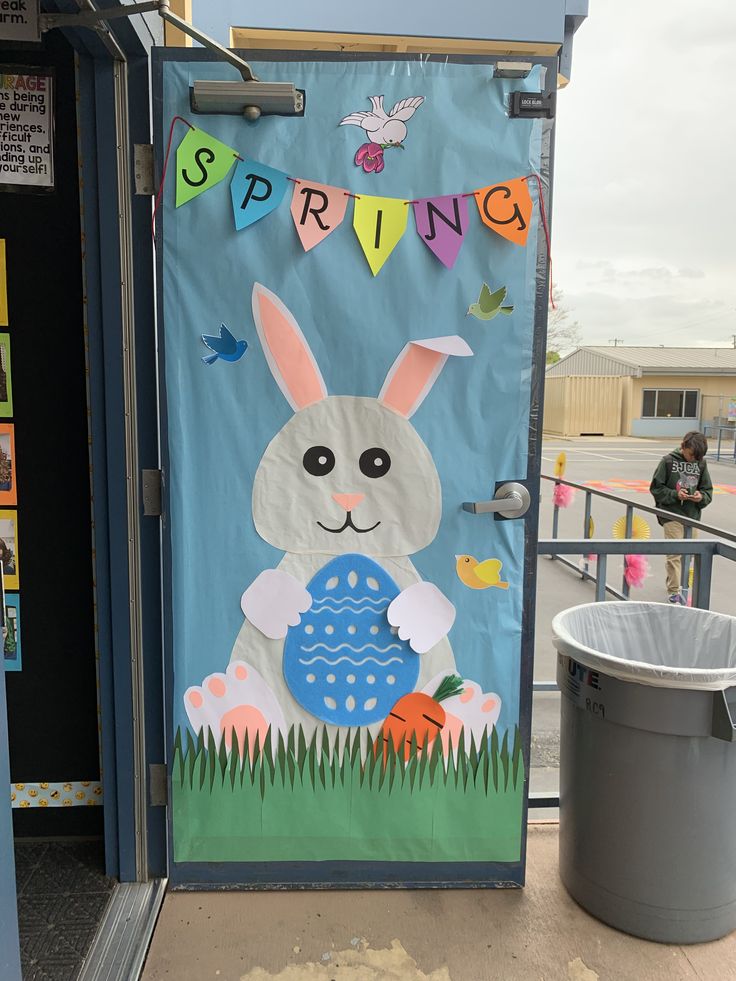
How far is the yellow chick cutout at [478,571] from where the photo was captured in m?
2.17

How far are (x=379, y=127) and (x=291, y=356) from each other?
660mm

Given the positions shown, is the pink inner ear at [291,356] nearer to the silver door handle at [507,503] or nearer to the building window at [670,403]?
the silver door handle at [507,503]

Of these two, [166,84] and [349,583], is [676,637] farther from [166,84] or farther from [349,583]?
[166,84]

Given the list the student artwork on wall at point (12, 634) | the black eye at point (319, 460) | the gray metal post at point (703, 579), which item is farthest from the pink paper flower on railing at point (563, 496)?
the student artwork on wall at point (12, 634)

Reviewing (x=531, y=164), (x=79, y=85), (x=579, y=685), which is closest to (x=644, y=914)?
(x=579, y=685)

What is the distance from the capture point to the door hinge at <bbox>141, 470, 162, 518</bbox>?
2.15 m

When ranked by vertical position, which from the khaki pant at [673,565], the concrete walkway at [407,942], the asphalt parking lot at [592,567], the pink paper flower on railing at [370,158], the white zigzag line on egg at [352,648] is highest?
the pink paper flower on railing at [370,158]

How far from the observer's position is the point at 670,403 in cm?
3412

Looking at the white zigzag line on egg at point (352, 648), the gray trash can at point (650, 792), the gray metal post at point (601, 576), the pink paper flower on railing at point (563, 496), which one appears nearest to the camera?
the gray trash can at point (650, 792)

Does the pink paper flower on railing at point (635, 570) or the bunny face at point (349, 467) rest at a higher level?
the bunny face at point (349, 467)

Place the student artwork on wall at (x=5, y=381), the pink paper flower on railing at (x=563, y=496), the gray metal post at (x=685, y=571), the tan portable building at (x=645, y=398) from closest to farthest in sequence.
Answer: the student artwork on wall at (x=5, y=381) < the gray metal post at (x=685, y=571) < the pink paper flower on railing at (x=563, y=496) < the tan portable building at (x=645, y=398)

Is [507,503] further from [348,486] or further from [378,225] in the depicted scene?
[378,225]

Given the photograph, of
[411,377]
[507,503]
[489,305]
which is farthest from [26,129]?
[507,503]

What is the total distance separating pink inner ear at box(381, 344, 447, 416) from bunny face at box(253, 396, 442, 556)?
3 centimetres
